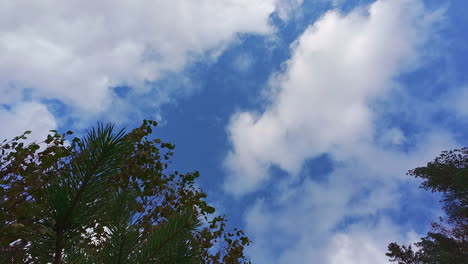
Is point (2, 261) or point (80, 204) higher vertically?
point (80, 204)

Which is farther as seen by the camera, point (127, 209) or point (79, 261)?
point (127, 209)

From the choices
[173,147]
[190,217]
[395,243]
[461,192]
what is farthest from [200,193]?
[395,243]

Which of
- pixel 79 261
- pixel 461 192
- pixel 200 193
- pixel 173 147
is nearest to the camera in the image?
pixel 79 261

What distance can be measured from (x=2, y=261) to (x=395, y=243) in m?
28.9

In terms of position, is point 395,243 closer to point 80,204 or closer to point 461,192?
point 461,192

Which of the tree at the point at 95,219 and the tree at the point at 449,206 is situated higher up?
the tree at the point at 449,206

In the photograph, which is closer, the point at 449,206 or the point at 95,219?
the point at 95,219

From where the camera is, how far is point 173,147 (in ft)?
30.1

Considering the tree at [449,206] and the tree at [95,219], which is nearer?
the tree at [95,219]

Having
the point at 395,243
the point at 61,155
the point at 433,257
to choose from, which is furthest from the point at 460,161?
the point at 61,155

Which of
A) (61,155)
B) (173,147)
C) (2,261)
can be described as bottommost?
(2,261)

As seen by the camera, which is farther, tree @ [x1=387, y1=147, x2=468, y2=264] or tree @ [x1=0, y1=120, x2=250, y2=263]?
tree @ [x1=387, y1=147, x2=468, y2=264]

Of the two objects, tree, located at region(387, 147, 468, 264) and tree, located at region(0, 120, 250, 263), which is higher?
tree, located at region(387, 147, 468, 264)

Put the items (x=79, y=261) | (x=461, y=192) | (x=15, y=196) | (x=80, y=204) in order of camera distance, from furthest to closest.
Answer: (x=461, y=192) → (x=15, y=196) → (x=79, y=261) → (x=80, y=204)
